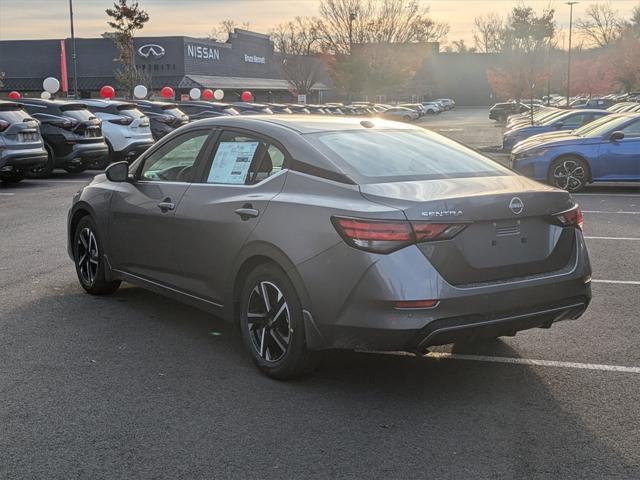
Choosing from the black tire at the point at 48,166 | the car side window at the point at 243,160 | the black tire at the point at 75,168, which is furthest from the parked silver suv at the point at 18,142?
the car side window at the point at 243,160

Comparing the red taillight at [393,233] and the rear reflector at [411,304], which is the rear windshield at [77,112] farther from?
the rear reflector at [411,304]

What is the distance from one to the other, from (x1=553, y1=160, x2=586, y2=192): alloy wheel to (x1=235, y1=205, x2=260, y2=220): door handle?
10.8 m

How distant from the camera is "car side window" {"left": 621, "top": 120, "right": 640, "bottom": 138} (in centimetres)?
1433

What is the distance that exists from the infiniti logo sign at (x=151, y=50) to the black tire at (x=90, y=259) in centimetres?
5015

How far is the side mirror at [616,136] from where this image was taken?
1416 cm

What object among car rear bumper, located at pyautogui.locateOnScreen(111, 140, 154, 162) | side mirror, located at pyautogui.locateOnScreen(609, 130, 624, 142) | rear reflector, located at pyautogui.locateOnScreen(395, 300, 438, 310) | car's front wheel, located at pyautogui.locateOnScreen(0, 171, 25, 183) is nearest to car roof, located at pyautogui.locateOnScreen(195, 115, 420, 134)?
rear reflector, located at pyautogui.locateOnScreen(395, 300, 438, 310)

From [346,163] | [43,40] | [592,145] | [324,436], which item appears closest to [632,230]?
[592,145]

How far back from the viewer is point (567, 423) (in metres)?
4.14

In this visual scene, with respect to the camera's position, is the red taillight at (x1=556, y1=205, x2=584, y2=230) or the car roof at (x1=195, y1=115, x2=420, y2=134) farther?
the car roof at (x1=195, y1=115, x2=420, y2=134)

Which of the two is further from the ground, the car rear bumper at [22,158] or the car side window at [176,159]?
the car side window at [176,159]

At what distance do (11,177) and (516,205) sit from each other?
14063mm

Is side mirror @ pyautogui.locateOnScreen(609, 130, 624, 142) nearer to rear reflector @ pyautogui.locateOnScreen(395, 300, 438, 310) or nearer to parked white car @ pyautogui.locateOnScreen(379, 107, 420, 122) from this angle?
rear reflector @ pyautogui.locateOnScreen(395, 300, 438, 310)

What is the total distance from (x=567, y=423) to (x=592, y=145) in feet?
36.8

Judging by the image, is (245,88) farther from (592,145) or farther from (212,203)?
(212,203)
